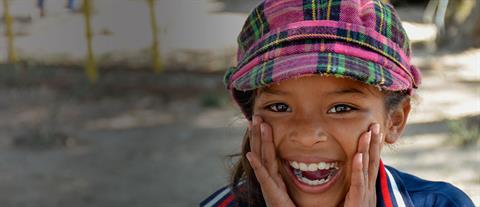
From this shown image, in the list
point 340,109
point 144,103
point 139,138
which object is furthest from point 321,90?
point 144,103

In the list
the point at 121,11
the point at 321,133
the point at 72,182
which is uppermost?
the point at 321,133

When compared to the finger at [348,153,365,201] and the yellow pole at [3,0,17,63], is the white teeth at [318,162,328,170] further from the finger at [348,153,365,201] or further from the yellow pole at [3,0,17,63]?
the yellow pole at [3,0,17,63]

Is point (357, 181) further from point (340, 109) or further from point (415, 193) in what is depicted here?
point (415, 193)

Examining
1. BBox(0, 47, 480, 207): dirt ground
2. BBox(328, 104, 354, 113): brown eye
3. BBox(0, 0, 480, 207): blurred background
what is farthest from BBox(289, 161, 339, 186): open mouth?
BBox(0, 0, 480, 207): blurred background

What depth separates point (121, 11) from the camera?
8055 millimetres

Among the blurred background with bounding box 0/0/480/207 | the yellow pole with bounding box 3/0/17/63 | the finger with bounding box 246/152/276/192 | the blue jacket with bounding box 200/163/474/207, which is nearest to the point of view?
the finger with bounding box 246/152/276/192

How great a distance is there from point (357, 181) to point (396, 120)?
27 cm

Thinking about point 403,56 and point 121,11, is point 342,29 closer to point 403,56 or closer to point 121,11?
point 403,56

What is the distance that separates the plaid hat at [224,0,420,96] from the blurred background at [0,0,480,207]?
2075 mm

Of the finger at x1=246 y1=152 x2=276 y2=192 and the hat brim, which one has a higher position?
the hat brim

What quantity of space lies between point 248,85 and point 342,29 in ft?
0.69

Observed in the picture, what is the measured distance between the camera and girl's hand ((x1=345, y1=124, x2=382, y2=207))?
150cm

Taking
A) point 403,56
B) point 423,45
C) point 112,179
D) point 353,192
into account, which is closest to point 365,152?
point 353,192

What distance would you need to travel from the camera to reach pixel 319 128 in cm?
152
